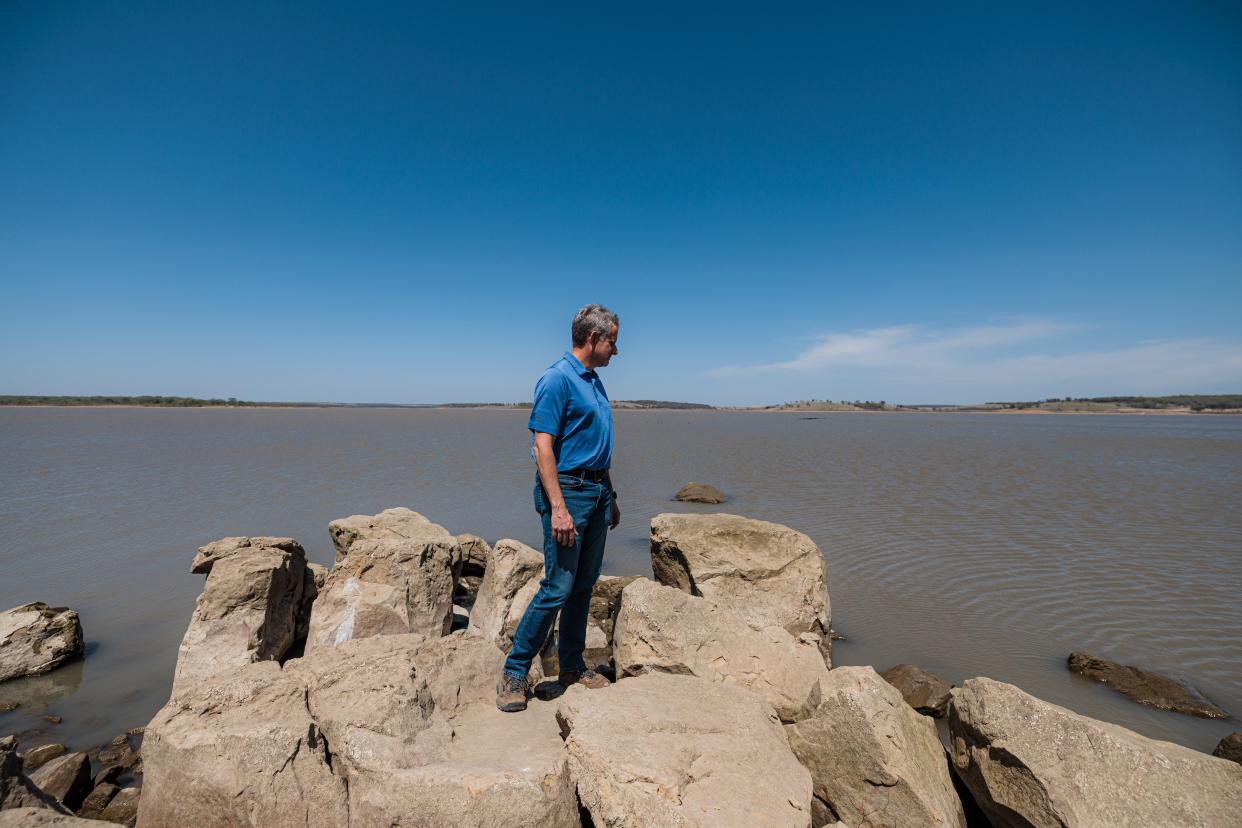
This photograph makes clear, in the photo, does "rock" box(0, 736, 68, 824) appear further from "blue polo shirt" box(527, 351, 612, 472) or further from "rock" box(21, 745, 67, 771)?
"blue polo shirt" box(527, 351, 612, 472)

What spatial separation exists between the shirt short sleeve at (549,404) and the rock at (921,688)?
12.8 ft

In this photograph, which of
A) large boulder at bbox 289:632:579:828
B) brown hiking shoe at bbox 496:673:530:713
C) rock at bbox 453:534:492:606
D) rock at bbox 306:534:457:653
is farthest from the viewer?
rock at bbox 453:534:492:606

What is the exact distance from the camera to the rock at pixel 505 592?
5.52 meters

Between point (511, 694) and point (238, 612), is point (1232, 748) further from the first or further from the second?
point (238, 612)

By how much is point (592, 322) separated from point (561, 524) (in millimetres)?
1336

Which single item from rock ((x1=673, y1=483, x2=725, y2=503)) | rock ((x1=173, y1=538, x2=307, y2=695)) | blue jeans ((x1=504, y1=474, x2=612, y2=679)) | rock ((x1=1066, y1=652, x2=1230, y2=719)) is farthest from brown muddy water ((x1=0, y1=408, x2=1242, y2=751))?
blue jeans ((x1=504, y1=474, x2=612, y2=679))

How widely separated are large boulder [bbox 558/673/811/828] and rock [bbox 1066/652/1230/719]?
4.57 meters

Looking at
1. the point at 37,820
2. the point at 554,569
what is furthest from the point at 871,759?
the point at 37,820

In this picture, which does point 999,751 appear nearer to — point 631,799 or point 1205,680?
point 631,799

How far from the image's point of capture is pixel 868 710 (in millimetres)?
3219

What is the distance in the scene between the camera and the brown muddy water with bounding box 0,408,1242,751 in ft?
19.0

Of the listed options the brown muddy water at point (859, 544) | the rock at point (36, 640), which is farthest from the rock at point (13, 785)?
the rock at point (36, 640)

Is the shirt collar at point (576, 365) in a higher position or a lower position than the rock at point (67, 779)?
higher

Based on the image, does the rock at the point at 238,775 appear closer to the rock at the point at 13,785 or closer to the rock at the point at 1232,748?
the rock at the point at 13,785
